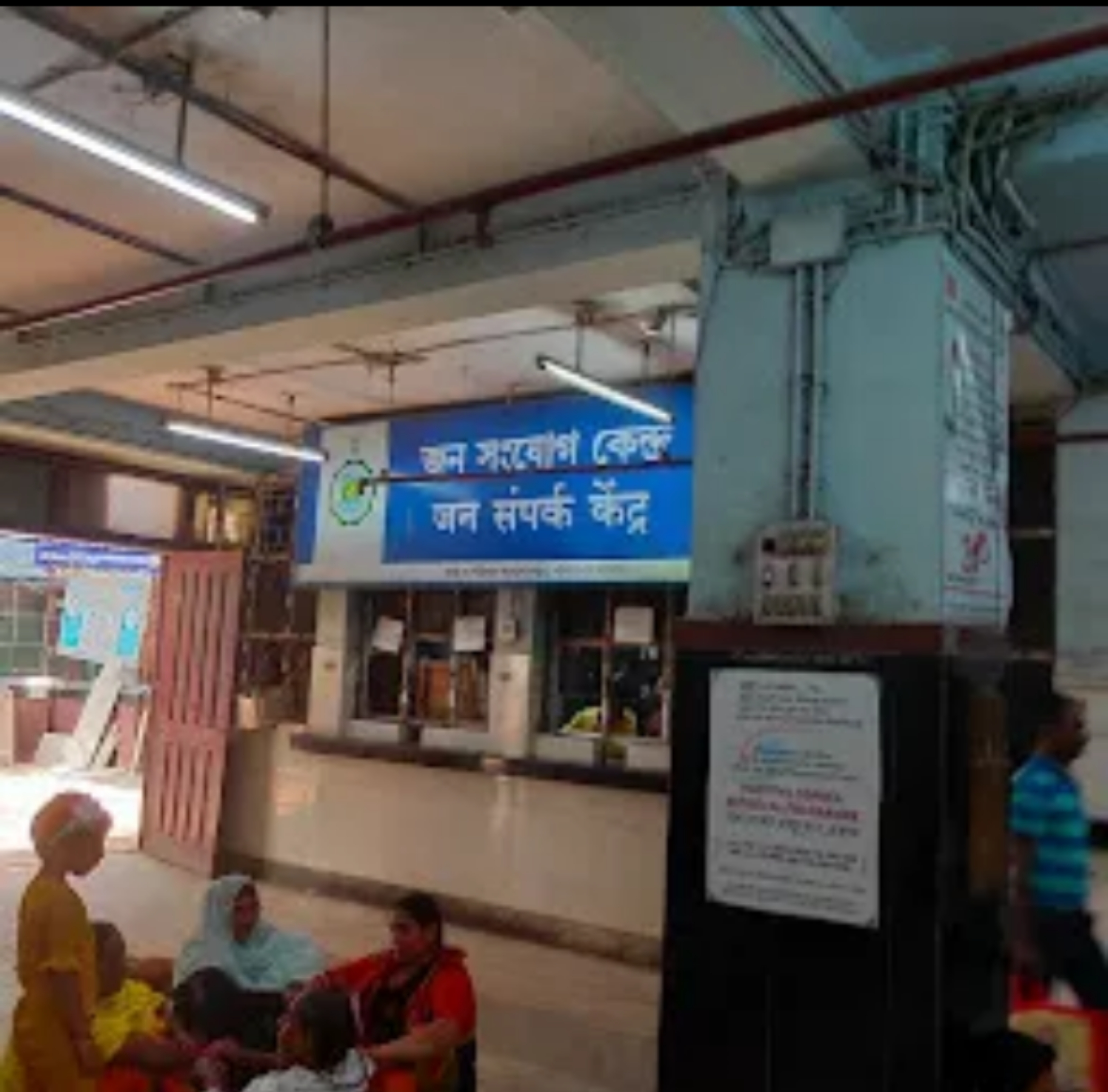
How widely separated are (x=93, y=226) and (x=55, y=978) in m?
3.14

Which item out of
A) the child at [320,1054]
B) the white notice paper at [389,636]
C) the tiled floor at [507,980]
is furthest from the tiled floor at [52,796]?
the child at [320,1054]

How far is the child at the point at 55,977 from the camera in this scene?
3047 millimetres

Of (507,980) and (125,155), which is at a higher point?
(125,155)

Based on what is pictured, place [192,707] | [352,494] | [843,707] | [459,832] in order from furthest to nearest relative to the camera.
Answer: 1. [192,707]
2. [352,494]
3. [459,832]
4. [843,707]

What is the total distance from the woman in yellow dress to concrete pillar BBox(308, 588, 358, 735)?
501cm

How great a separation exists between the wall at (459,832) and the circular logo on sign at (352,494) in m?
1.69

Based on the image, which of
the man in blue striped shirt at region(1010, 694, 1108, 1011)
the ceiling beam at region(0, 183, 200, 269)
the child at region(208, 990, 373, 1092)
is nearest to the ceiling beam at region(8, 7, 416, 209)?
the ceiling beam at region(0, 183, 200, 269)

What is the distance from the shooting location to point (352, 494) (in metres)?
7.98

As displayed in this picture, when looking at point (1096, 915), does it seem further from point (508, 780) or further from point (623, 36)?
point (623, 36)

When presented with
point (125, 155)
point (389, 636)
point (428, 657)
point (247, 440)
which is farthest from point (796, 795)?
point (389, 636)

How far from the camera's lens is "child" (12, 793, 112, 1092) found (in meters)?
3.05

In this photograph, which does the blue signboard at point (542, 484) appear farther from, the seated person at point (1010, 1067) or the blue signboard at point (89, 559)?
the blue signboard at point (89, 559)

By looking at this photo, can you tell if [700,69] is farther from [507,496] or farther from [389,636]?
[389,636]

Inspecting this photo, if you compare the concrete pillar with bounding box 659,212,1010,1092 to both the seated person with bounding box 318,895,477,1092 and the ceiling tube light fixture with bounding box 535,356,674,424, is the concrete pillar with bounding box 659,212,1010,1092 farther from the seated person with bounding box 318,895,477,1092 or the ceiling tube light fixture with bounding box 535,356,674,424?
the ceiling tube light fixture with bounding box 535,356,674,424
